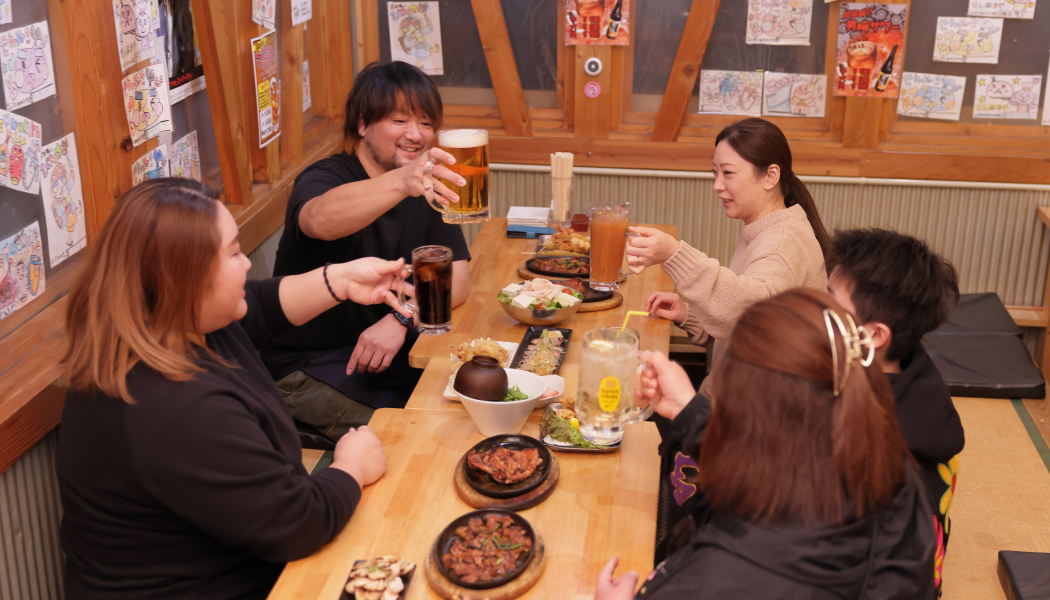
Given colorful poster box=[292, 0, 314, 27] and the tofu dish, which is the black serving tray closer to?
the tofu dish

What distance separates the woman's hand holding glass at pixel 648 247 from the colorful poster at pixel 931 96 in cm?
280

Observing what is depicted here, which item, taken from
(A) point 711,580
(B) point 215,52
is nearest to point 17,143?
(B) point 215,52

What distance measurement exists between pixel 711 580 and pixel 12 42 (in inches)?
75.0

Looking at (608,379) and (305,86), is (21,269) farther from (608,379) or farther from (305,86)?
(305,86)

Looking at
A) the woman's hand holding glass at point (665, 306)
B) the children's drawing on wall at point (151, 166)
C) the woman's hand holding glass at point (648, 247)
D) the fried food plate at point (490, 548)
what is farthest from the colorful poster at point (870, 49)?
the fried food plate at point (490, 548)

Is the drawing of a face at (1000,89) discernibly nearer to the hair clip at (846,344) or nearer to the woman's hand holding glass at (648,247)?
the woman's hand holding glass at (648,247)

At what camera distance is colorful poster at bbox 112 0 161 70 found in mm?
2357

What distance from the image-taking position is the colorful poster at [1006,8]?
13.6ft

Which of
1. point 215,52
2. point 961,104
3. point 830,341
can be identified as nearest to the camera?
point 830,341

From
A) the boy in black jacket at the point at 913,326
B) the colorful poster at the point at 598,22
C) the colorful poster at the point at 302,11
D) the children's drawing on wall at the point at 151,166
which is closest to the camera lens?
the boy in black jacket at the point at 913,326

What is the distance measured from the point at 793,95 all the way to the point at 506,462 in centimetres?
348

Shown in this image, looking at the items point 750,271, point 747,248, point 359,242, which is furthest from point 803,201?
point 359,242

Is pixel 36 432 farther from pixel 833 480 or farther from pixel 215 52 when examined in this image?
pixel 833 480

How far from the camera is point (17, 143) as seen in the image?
1.94 m
